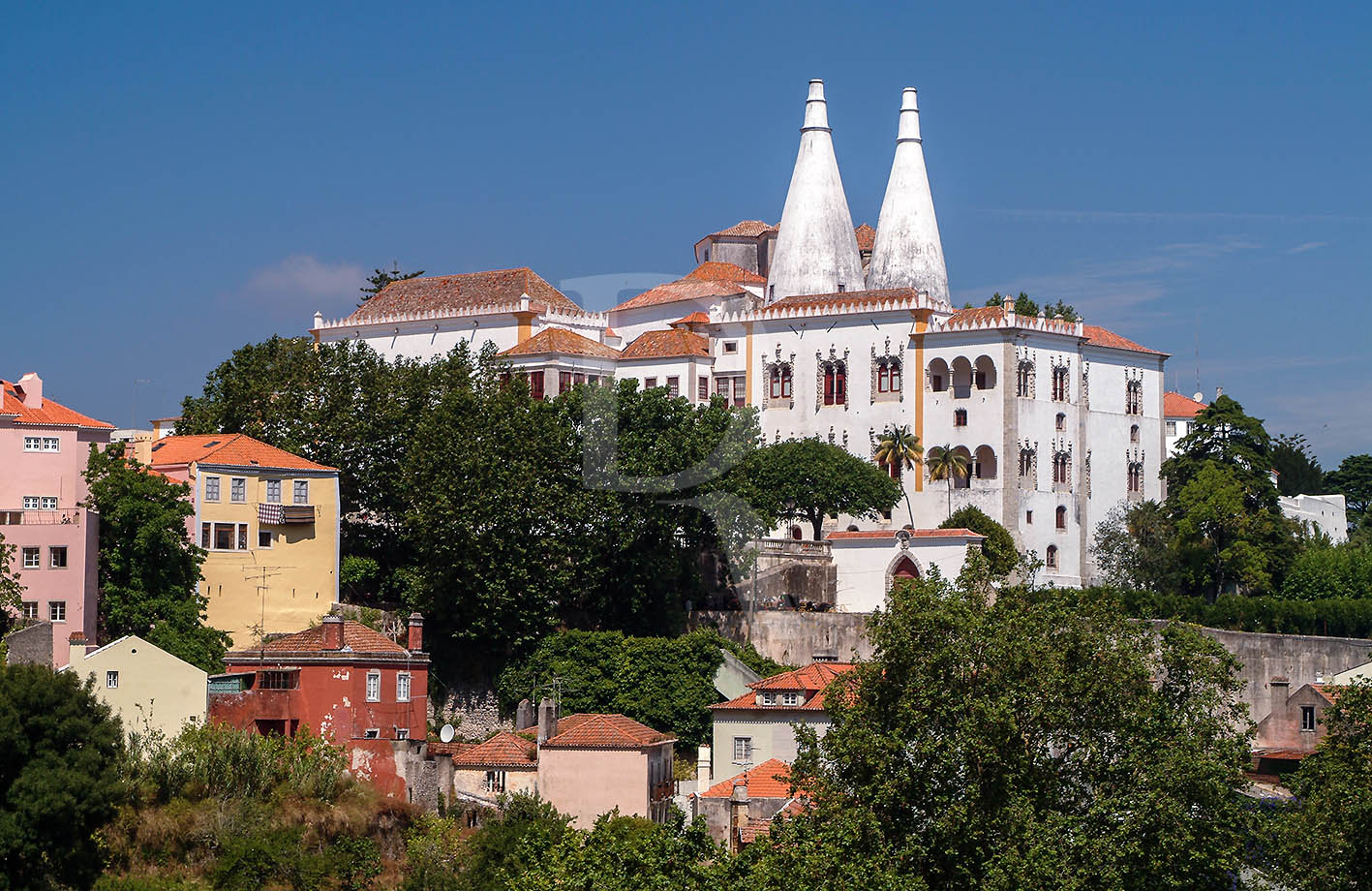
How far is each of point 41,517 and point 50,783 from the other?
17.0 meters

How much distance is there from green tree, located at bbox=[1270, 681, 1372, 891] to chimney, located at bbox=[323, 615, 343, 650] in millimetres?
26584

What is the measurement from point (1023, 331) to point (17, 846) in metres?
48.1

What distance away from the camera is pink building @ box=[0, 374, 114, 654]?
2404 inches

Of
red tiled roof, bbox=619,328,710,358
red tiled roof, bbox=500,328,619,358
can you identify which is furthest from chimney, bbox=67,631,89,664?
red tiled roof, bbox=619,328,710,358

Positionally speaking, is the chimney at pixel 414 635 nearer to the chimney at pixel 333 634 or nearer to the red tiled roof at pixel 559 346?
the chimney at pixel 333 634

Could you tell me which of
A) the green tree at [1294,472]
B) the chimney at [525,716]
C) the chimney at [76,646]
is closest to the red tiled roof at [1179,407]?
the green tree at [1294,472]

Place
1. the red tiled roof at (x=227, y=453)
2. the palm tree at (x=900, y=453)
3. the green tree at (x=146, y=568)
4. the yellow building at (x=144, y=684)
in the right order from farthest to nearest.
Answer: the palm tree at (x=900, y=453) → the red tiled roof at (x=227, y=453) → the green tree at (x=146, y=568) → the yellow building at (x=144, y=684)

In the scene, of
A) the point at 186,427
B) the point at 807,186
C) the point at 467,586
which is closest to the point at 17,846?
the point at 467,586

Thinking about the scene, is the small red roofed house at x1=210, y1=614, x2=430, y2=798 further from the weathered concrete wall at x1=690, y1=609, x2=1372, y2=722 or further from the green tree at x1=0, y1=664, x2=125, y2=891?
the weathered concrete wall at x1=690, y1=609, x2=1372, y2=722

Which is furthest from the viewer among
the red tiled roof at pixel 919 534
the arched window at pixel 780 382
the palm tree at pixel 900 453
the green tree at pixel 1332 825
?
the arched window at pixel 780 382

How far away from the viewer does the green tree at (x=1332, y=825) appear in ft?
138

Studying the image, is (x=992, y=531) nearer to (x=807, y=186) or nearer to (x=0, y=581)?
(x=807, y=186)

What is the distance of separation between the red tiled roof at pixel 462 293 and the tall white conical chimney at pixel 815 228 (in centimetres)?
898

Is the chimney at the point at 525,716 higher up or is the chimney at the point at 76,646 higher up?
the chimney at the point at 76,646
